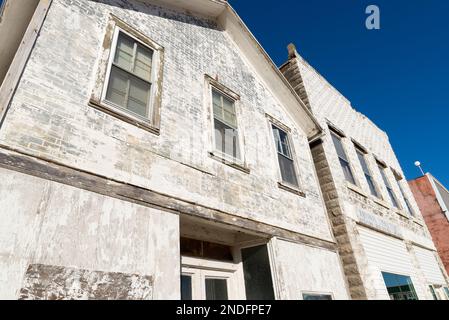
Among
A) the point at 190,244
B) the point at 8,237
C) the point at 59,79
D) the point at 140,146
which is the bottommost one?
the point at 8,237

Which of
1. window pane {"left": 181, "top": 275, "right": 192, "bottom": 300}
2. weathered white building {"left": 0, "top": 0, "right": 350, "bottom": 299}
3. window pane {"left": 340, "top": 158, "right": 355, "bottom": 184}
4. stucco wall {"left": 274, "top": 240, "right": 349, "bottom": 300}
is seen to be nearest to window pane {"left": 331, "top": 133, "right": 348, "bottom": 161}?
window pane {"left": 340, "top": 158, "right": 355, "bottom": 184}

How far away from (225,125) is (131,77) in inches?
81.0

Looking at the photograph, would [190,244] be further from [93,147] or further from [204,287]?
[93,147]

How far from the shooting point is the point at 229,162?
507 centimetres

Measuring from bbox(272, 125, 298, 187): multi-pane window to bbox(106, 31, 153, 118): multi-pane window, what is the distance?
11.3ft

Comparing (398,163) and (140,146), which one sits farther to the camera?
(398,163)

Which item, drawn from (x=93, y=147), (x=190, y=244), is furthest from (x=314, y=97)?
(x=93, y=147)

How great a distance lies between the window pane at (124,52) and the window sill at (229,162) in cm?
201

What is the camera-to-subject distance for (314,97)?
9594 mm

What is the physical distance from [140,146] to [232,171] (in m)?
1.80

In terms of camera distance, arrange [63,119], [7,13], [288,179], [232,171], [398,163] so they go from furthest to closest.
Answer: [398,163] < [288,179] < [232,171] < [7,13] < [63,119]

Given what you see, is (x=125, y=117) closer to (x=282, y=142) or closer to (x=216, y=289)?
(x=216, y=289)

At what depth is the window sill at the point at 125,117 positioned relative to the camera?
3.67 meters

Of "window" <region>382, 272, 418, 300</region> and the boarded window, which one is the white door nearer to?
the boarded window
